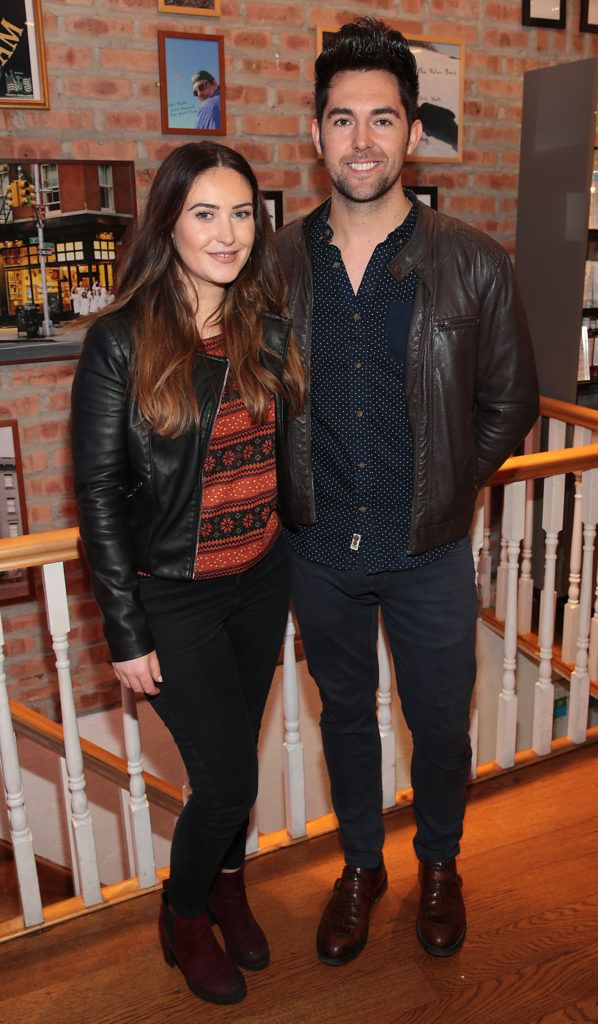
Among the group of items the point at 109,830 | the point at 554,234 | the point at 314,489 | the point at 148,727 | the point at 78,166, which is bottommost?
the point at 109,830

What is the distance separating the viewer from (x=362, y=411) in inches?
69.6

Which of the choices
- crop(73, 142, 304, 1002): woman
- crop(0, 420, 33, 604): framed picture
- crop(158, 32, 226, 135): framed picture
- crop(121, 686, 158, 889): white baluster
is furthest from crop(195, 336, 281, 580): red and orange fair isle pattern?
crop(158, 32, 226, 135): framed picture

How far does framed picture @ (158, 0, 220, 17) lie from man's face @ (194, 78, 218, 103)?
0.80 ft

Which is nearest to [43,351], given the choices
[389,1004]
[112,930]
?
[112,930]

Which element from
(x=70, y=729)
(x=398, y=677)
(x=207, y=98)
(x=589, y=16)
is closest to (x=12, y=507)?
(x=207, y=98)

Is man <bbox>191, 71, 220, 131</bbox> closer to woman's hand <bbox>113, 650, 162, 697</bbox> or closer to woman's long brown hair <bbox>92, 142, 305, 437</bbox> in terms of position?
woman's long brown hair <bbox>92, 142, 305, 437</bbox>

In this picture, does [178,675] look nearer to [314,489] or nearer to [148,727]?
[314,489]

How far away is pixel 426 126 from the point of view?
428cm

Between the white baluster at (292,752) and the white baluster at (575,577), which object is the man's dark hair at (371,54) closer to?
the white baluster at (292,752)

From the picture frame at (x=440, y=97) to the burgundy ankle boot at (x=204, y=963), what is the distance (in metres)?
3.46

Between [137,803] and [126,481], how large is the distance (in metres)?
0.91

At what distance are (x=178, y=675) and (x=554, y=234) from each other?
11.2ft

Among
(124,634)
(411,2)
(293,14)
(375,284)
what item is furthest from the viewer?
(411,2)

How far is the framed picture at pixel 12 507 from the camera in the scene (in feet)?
12.2
